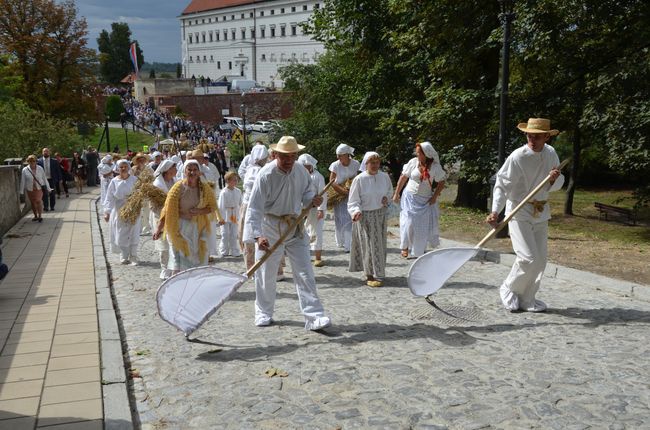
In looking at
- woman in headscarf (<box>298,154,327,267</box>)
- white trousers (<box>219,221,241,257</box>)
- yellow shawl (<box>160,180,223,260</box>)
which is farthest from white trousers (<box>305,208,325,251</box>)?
yellow shawl (<box>160,180,223,260</box>)

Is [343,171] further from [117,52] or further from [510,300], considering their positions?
[117,52]

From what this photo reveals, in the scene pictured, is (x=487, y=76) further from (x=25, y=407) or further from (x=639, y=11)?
(x=25, y=407)

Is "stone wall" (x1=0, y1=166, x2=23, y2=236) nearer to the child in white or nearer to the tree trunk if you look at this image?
the child in white

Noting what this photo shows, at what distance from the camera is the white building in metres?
101

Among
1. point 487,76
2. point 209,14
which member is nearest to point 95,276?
point 487,76

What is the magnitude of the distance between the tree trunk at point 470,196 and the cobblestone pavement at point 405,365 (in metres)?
10.9

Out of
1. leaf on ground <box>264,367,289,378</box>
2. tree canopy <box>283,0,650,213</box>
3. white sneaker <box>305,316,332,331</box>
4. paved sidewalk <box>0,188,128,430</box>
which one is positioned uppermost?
tree canopy <box>283,0,650,213</box>

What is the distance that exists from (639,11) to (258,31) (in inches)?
3901

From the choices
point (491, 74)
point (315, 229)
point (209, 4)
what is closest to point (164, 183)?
point (315, 229)

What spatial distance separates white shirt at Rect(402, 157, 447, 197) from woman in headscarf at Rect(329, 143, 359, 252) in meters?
0.92

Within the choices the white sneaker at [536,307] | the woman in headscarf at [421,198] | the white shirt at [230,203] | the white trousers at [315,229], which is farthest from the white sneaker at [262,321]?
the white shirt at [230,203]

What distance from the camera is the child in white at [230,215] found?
1202 cm

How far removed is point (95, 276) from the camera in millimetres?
10219

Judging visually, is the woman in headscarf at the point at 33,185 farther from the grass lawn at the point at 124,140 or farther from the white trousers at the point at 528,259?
the grass lawn at the point at 124,140
